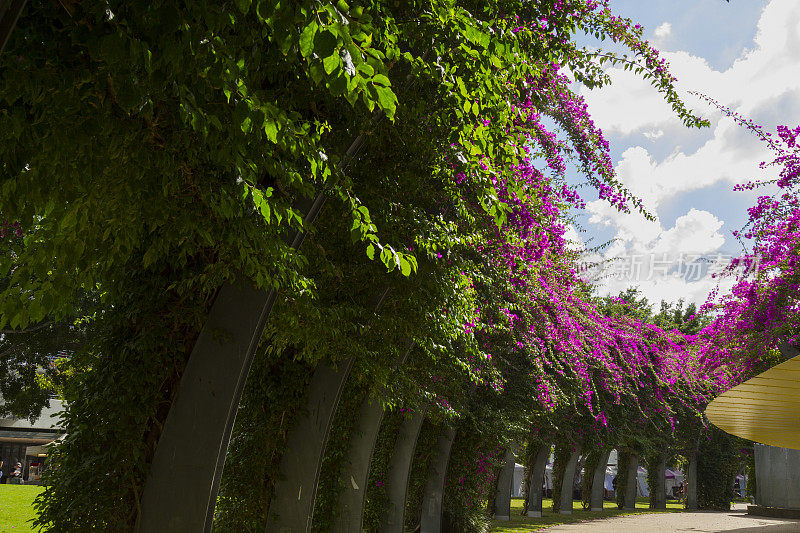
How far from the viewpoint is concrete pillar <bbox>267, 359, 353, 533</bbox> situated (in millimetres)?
8820

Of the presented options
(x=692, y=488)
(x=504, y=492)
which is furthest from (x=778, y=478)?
(x=504, y=492)

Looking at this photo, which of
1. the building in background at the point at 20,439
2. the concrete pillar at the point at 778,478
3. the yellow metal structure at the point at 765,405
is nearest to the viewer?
the yellow metal structure at the point at 765,405

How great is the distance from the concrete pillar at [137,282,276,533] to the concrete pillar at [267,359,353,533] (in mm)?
3364

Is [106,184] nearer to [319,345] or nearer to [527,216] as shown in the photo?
[319,345]

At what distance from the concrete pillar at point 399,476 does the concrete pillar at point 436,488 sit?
190 centimetres

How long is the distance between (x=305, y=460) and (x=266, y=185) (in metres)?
4.48

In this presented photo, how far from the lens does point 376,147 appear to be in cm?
682

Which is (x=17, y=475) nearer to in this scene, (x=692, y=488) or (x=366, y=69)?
(x=692, y=488)

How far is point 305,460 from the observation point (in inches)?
353

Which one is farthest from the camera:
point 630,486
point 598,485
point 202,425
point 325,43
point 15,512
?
point 630,486

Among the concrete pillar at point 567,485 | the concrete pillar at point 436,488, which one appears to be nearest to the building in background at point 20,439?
the concrete pillar at point 567,485

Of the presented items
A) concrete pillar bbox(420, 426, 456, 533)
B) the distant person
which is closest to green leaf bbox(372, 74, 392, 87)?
concrete pillar bbox(420, 426, 456, 533)

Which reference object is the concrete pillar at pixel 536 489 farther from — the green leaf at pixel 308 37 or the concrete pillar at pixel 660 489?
the green leaf at pixel 308 37

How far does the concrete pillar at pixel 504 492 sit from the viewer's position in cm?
2309
